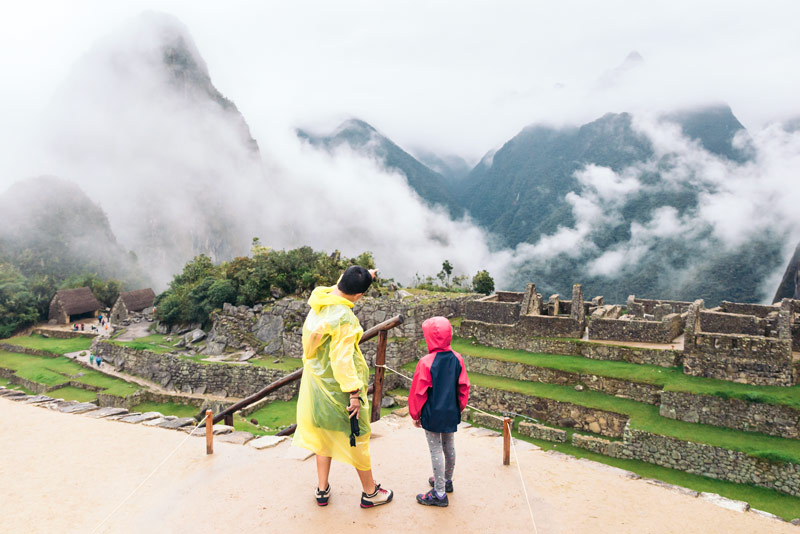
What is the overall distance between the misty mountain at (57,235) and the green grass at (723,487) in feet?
181

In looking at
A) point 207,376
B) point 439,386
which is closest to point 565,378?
point 439,386

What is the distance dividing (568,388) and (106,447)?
36.7ft

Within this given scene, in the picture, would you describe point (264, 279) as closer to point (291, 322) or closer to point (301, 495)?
point (291, 322)

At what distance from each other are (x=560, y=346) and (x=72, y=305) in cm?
3666

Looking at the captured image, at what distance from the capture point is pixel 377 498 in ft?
12.3

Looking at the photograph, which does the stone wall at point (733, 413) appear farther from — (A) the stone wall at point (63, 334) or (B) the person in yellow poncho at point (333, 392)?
(A) the stone wall at point (63, 334)

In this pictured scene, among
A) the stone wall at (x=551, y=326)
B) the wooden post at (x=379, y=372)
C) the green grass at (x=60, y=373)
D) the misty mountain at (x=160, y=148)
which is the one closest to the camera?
the wooden post at (x=379, y=372)

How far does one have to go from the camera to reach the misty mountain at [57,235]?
49188 mm

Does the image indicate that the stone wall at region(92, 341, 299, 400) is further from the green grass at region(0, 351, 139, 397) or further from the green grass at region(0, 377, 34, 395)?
the green grass at region(0, 377, 34, 395)

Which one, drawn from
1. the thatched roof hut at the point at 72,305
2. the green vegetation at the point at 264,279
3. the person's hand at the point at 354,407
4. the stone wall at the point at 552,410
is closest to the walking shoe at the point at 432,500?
the person's hand at the point at 354,407

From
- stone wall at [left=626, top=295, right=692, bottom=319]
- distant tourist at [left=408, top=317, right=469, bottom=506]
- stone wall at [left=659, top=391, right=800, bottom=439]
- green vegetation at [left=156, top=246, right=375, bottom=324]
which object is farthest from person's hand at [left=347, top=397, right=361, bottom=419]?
stone wall at [left=626, top=295, right=692, bottom=319]

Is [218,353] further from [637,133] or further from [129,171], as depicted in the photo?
[129,171]

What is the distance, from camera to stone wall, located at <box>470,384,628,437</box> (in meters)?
11.0

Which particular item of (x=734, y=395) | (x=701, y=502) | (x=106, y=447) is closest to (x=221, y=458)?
(x=106, y=447)
